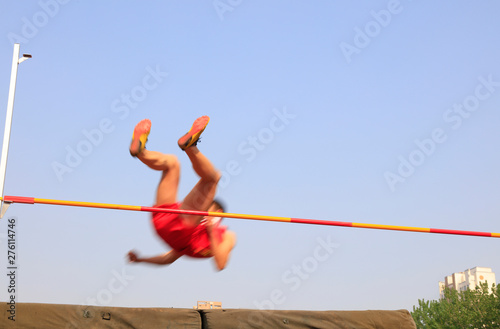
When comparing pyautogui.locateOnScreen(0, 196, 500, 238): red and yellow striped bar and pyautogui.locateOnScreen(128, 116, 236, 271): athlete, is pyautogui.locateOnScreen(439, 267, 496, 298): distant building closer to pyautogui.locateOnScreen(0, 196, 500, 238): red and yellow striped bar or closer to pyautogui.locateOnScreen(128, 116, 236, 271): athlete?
pyautogui.locateOnScreen(0, 196, 500, 238): red and yellow striped bar

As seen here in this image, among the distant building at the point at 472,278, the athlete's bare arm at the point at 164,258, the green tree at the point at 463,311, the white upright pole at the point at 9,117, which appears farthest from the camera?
the distant building at the point at 472,278

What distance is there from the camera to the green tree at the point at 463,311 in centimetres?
2620

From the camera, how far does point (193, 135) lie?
188 inches

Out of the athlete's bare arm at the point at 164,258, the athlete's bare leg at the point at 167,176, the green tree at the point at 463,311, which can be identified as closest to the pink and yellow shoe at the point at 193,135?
the athlete's bare leg at the point at 167,176

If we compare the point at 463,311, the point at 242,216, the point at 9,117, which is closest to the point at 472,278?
the point at 463,311

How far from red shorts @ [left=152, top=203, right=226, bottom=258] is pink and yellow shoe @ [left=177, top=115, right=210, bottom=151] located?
0.67m

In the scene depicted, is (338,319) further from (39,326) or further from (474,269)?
(474,269)

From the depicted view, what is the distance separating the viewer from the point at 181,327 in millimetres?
3941

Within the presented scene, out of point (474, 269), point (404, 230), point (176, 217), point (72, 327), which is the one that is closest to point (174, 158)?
point (176, 217)

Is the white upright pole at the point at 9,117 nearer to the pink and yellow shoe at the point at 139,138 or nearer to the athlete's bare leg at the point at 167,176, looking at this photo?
the pink and yellow shoe at the point at 139,138

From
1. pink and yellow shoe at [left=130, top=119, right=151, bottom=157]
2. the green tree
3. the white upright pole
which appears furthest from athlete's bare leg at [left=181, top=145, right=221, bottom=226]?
the green tree

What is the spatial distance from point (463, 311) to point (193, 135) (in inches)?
1010

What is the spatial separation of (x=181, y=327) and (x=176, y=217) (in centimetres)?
148

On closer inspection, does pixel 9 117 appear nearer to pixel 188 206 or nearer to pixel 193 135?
pixel 193 135
